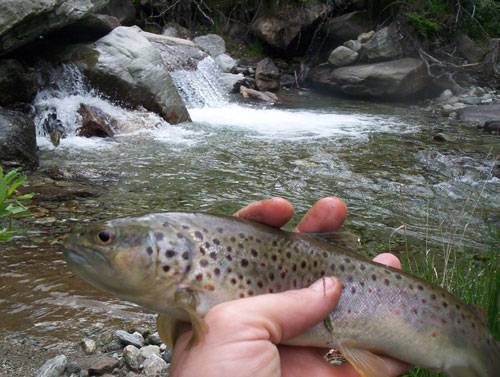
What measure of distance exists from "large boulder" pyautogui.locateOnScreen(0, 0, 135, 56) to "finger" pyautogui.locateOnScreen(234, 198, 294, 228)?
10075 millimetres

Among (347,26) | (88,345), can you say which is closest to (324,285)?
(88,345)

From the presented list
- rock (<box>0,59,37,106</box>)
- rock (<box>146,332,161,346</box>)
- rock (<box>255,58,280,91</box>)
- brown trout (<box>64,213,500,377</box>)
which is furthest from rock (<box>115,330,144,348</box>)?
rock (<box>255,58,280,91</box>)

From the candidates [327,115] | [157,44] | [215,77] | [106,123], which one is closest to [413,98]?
[327,115]

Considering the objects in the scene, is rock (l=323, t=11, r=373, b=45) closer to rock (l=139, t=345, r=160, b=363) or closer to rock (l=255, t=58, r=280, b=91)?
rock (l=255, t=58, r=280, b=91)

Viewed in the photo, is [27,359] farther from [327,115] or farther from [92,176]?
[327,115]

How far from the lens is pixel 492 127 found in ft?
47.9

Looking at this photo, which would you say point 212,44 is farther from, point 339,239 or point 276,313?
point 276,313

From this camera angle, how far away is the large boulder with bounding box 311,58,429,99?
1927 cm

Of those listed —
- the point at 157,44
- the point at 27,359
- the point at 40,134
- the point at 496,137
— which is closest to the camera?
the point at 27,359

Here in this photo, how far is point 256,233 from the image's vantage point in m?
2.65

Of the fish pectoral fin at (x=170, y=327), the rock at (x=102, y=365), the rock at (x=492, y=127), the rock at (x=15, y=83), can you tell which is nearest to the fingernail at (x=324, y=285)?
the fish pectoral fin at (x=170, y=327)

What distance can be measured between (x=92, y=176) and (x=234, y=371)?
293 inches

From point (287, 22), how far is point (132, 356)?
62.3ft

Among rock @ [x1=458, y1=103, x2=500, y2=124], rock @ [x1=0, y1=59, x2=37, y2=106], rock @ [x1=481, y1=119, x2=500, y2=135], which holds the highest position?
rock @ [x1=0, y1=59, x2=37, y2=106]
